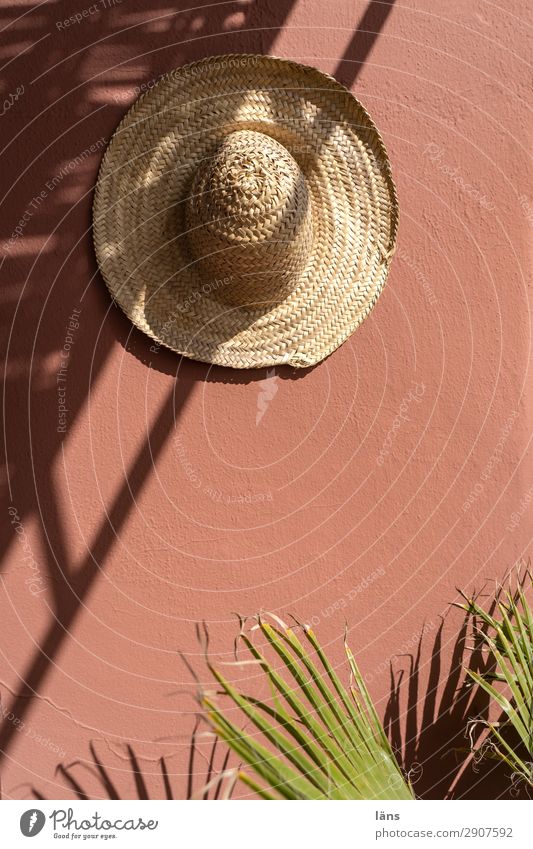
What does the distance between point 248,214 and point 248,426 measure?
0.52 metres

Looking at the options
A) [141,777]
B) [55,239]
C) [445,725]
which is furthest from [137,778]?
→ [55,239]

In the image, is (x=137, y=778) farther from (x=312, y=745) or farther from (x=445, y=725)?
(x=445, y=725)

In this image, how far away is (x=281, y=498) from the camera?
2152 mm

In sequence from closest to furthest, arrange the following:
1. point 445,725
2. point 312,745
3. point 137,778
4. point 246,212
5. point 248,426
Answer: point 312,745
point 246,212
point 137,778
point 248,426
point 445,725

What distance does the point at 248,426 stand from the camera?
2117mm

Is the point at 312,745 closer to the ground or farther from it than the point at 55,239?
closer to the ground

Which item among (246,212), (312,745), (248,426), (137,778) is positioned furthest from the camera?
(248,426)

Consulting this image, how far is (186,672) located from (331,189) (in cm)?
122

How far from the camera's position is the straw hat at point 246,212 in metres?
1.92

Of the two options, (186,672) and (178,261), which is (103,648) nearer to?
(186,672)

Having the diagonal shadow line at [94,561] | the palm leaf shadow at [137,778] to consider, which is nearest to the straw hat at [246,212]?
the diagonal shadow line at [94,561]

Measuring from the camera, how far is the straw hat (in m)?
1.92

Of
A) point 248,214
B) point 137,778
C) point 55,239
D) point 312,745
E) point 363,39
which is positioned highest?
point 363,39
